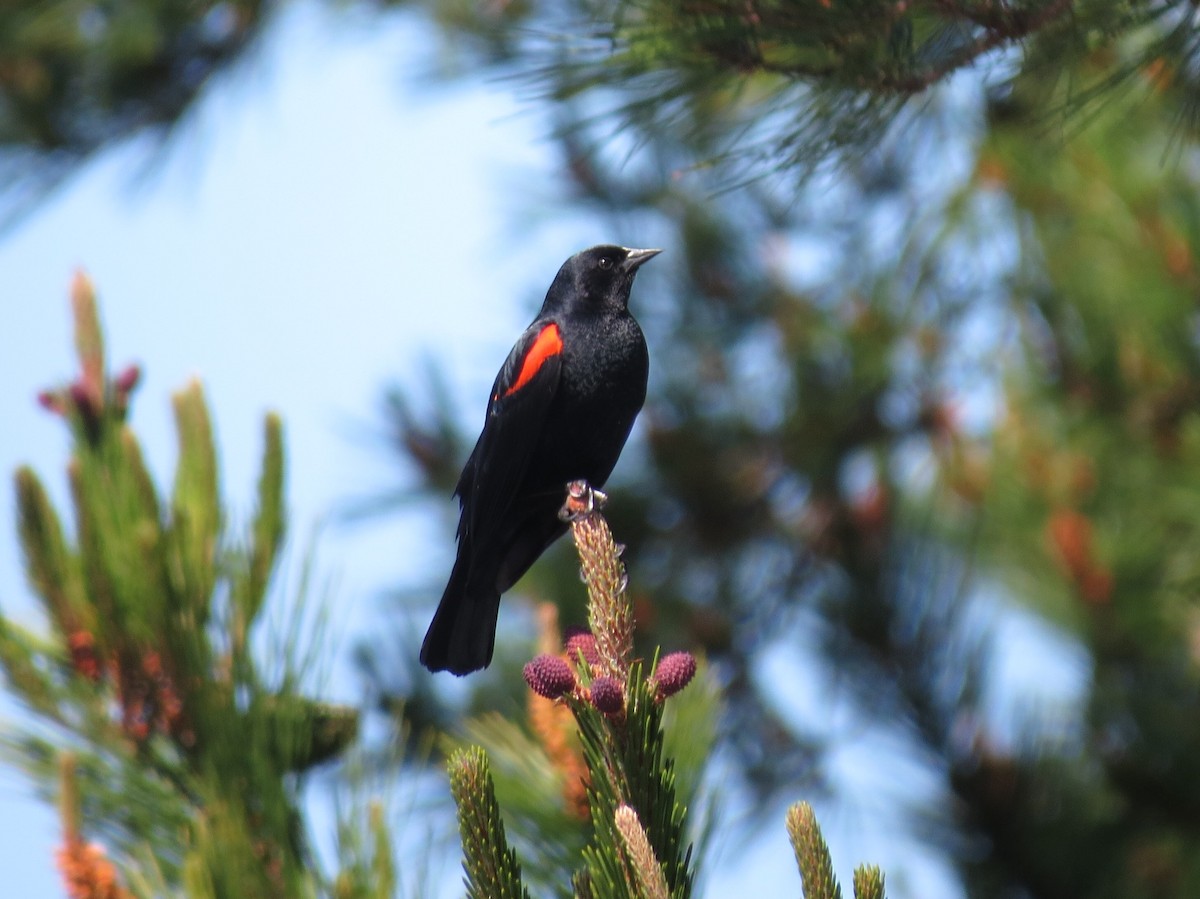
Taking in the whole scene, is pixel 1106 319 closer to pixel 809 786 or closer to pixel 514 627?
pixel 809 786

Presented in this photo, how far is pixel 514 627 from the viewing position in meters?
4.20

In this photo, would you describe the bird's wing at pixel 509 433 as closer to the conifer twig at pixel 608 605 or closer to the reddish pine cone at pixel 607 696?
the conifer twig at pixel 608 605

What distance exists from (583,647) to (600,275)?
1.99m

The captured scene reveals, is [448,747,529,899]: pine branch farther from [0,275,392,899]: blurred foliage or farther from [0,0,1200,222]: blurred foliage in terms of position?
[0,0,1200,222]: blurred foliage

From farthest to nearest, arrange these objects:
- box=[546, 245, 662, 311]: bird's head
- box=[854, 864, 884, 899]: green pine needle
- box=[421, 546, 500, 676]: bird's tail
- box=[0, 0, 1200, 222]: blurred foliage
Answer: box=[546, 245, 662, 311]: bird's head < box=[421, 546, 500, 676]: bird's tail < box=[0, 0, 1200, 222]: blurred foliage < box=[854, 864, 884, 899]: green pine needle

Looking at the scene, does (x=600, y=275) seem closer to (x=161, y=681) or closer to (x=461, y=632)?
(x=461, y=632)

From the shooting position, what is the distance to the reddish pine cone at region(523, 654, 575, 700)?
141 cm

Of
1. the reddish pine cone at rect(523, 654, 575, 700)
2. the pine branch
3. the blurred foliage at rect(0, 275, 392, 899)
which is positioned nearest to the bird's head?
the blurred foliage at rect(0, 275, 392, 899)

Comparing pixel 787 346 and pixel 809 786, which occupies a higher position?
pixel 787 346

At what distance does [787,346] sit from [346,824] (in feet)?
9.46

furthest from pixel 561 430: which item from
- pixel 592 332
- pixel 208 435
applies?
pixel 208 435

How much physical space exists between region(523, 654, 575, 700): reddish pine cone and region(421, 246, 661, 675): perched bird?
1393 millimetres

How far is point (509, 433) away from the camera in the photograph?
9.87 ft

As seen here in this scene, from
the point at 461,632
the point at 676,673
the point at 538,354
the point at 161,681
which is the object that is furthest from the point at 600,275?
the point at 676,673
